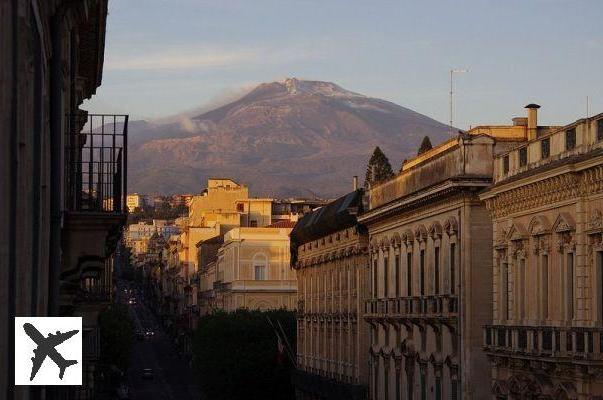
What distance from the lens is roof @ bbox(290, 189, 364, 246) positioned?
242 ft

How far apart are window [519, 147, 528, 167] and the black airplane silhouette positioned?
3402cm

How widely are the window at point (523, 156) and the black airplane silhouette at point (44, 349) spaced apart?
112 ft

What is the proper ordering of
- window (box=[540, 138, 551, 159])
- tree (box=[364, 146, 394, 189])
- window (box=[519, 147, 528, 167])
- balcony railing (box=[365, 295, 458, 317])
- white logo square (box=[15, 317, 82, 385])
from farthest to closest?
tree (box=[364, 146, 394, 189]) < balcony railing (box=[365, 295, 458, 317]) < window (box=[519, 147, 528, 167]) < window (box=[540, 138, 551, 159]) < white logo square (box=[15, 317, 82, 385])

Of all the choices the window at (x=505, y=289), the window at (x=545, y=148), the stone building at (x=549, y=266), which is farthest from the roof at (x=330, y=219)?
the window at (x=545, y=148)

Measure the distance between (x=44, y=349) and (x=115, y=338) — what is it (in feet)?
297

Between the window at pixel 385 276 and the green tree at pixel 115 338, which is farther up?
the window at pixel 385 276

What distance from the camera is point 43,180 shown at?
675 inches

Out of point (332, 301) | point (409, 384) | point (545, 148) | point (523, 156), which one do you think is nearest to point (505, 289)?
point (523, 156)

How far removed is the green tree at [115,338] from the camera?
3752 inches

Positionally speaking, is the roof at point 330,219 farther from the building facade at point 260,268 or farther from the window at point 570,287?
the window at point 570,287

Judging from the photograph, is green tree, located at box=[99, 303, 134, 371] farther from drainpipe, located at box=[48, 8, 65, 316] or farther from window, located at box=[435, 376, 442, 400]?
drainpipe, located at box=[48, 8, 65, 316]

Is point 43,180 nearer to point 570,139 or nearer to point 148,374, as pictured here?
point 570,139

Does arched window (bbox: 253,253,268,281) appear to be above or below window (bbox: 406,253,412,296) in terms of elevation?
above

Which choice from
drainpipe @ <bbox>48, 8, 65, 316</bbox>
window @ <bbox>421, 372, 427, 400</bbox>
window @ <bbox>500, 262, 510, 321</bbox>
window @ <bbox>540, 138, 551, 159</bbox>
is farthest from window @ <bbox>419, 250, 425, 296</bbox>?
drainpipe @ <bbox>48, 8, 65, 316</bbox>
